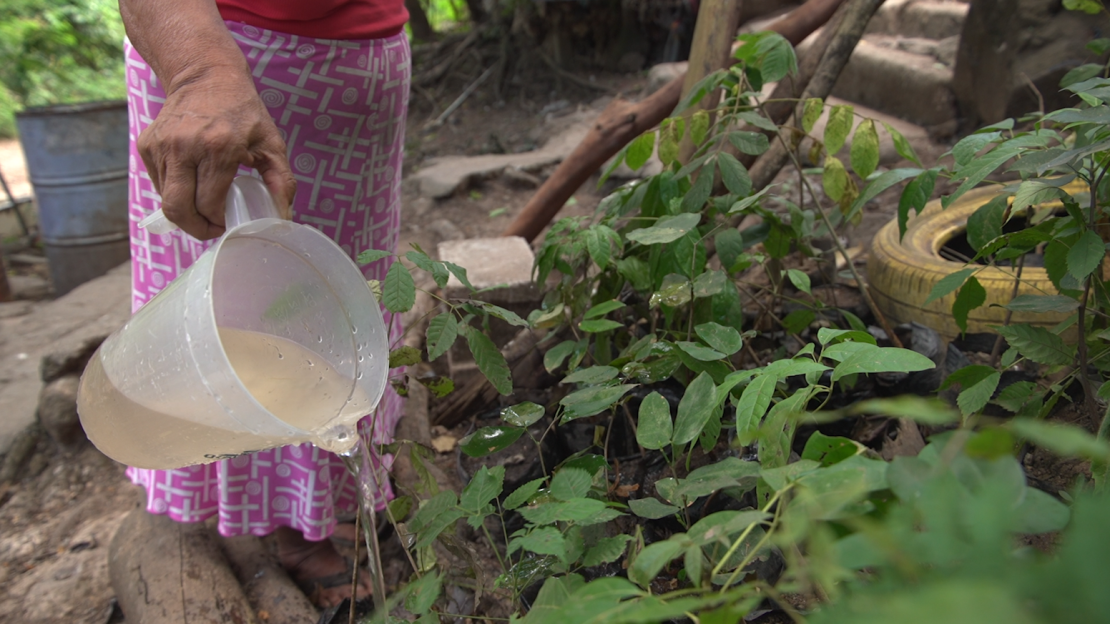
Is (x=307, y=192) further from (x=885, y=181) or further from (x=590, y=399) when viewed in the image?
(x=885, y=181)

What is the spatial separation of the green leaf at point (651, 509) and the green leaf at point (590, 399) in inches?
6.4

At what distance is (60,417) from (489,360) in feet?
6.77

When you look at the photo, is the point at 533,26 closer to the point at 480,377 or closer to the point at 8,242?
the point at 8,242

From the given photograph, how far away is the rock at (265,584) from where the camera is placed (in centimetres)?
170

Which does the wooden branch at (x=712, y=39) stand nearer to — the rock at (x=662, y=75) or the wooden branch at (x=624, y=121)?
the wooden branch at (x=624, y=121)

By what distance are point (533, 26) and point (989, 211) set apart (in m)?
6.58

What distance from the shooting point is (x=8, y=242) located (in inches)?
217

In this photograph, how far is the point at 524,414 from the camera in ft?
3.90

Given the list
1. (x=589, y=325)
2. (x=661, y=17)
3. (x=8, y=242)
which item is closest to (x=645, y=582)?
(x=589, y=325)

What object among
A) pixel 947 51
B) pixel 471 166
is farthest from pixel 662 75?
pixel 947 51

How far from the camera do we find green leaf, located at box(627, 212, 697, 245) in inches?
49.0

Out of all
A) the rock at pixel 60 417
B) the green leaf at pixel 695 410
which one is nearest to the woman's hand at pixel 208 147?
the green leaf at pixel 695 410

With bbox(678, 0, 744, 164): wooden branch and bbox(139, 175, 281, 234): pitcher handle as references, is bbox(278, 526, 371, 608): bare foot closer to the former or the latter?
bbox(139, 175, 281, 234): pitcher handle

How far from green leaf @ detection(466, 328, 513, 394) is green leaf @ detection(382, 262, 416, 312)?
116 mm
